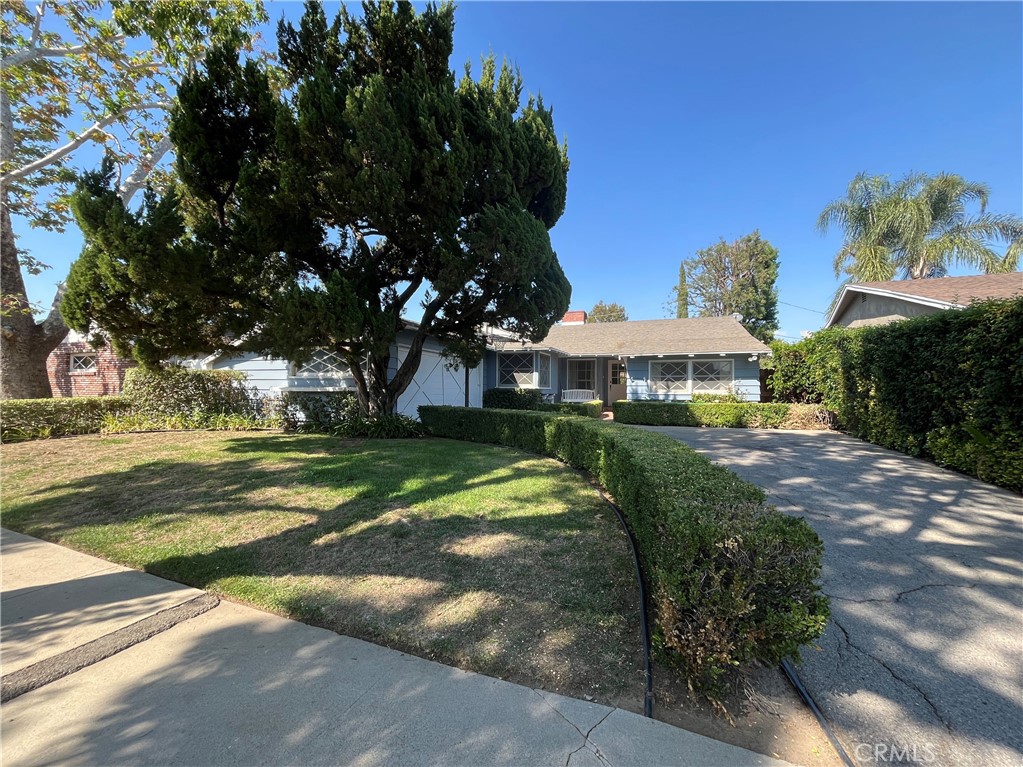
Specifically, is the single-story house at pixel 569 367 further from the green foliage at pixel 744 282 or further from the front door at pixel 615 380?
the green foliage at pixel 744 282

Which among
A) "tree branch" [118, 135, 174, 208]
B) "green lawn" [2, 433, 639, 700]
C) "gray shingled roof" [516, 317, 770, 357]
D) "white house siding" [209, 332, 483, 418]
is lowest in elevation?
"green lawn" [2, 433, 639, 700]

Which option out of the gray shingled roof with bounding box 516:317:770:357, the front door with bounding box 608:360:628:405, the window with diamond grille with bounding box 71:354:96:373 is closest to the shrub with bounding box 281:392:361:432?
the gray shingled roof with bounding box 516:317:770:357

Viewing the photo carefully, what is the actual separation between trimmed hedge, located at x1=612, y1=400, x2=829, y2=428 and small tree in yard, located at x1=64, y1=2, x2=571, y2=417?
757cm

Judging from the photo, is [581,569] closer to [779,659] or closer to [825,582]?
[779,659]

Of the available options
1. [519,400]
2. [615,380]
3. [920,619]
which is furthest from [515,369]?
[920,619]

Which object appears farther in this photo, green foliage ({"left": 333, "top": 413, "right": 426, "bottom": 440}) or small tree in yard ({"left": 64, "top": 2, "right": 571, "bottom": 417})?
green foliage ({"left": 333, "top": 413, "right": 426, "bottom": 440})

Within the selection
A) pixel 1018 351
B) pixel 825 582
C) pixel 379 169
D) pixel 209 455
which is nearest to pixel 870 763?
pixel 825 582

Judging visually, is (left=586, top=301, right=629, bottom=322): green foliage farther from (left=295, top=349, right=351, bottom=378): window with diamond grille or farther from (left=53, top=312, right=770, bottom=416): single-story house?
(left=295, top=349, right=351, bottom=378): window with diamond grille

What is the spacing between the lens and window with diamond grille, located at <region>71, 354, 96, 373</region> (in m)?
17.1

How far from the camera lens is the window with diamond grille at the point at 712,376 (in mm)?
16795

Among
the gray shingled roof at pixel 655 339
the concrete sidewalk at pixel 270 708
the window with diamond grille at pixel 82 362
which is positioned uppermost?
the gray shingled roof at pixel 655 339

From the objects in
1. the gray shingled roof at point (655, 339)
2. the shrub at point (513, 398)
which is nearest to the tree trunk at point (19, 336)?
the shrub at point (513, 398)

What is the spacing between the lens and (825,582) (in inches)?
131

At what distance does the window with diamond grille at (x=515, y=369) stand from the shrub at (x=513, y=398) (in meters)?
1.05
